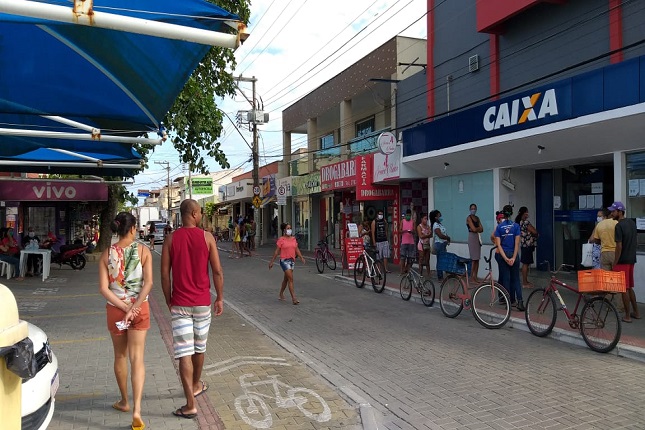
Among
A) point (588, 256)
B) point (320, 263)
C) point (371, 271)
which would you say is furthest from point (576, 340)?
point (320, 263)

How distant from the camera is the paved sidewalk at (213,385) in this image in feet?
15.0

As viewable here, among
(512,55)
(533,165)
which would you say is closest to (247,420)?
(533,165)

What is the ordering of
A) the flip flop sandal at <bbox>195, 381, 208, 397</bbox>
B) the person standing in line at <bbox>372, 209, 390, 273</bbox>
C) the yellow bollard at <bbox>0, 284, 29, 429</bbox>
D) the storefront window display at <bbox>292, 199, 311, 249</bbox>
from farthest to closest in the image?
the storefront window display at <bbox>292, 199, 311, 249</bbox>
the person standing in line at <bbox>372, 209, 390, 273</bbox>
the flip flop sandal at <bbox>195, 381, 208, 397</bbox>
the yellow bollard at <bbox>0, 284, 29, 429</bbox>

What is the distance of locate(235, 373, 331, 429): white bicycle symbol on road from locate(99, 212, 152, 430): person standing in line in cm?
97

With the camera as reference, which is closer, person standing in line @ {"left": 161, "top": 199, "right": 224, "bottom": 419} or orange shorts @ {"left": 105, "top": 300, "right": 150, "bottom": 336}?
orange shorts @ {"left": 105, "top": 300, "right": 150, "bottom": 336}

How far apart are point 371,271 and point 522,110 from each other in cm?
501

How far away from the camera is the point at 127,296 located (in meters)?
4.40

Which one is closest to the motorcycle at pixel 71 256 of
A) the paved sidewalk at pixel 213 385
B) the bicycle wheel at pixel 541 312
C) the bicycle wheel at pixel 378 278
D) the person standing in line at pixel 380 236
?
the paved sidewalk at pixel 213 385

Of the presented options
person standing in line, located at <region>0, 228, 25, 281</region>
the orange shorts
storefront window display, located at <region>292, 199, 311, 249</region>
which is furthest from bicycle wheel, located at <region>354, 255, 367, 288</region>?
storefront window display, located at <region>292, 199, 311, 249</region>

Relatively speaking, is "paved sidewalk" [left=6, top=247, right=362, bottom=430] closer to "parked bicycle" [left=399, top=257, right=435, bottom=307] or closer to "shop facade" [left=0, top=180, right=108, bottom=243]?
"parked bicycle" [left=399, top=257, right=435, bottom=307]

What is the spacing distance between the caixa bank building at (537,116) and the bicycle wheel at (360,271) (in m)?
3.35

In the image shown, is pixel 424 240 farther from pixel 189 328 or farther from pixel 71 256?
pixel 71 256

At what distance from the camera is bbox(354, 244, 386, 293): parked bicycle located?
12438 mm

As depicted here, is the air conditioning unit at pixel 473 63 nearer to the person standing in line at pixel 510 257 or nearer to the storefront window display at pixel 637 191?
the storefront window display at pixel 637 191
